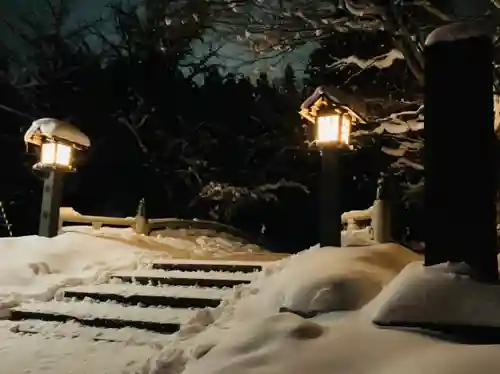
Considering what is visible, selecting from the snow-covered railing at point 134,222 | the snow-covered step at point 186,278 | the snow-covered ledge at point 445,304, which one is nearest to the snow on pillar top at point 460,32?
the snow-covered ledge at point 445,304

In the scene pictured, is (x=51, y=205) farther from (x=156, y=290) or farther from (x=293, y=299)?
(x=293, y=299)

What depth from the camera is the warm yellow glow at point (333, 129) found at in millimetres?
7512

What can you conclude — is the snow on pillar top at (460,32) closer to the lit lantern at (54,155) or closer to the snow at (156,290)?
the snow at (156,290)

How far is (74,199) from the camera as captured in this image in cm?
1869

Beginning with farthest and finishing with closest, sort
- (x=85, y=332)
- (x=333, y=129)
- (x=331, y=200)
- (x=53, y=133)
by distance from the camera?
(x=53, y=133) → (x=333, y=129) → (x=331, y=200) → (x=85, y=332)

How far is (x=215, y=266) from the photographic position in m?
7.81

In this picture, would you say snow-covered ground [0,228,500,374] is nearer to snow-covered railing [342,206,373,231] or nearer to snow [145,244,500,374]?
snow [145,244,500,374]

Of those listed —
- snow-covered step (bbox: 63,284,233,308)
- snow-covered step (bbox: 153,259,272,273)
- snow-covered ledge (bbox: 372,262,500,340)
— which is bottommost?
snow-covered step (bbox: 63,284,233,308)

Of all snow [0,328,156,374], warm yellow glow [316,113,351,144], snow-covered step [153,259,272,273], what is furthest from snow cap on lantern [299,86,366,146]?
snow [0,328,156,374]

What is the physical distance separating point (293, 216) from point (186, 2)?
10.5 m

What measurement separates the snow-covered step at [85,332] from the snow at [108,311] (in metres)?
0.16

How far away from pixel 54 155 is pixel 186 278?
4.46 meters

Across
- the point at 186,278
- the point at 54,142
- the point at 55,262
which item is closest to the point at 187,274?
the point at 186,278

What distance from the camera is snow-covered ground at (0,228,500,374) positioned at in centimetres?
364
